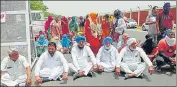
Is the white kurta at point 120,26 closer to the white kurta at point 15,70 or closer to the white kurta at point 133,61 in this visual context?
the white kurta at point 133,61

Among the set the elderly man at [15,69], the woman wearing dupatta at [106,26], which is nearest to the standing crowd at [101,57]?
the elderly man at [15,69]

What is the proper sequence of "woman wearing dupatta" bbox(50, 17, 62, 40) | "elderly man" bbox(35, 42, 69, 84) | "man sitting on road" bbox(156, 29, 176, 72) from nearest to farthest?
"elderly man" bbox(35, 42, 69, 84)
"man sitting on road" bbox(156, 29, 176, 72)
"woman wearing dupatta" bbox(50, 17, 62, 40)

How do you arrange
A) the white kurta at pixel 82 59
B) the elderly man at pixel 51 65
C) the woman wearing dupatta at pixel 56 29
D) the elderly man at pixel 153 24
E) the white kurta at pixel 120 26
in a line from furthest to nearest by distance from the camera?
the woman wearing dupatta at pixel 56 29, the white kurta at pixel 120 26, the elderly man at pixel 153 24, the white kurta at pixel 82 59, the elderly man at pixel 51 65

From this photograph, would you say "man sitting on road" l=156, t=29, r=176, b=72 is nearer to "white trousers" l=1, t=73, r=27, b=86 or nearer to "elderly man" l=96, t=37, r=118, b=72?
"elderly man" l=96, t=37, r=118, b=72

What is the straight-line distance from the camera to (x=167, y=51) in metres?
7.45

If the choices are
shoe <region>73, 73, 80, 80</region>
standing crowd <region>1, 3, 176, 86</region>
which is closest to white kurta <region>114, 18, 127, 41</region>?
standing crowd <region>1, 3, 176, 86</region>

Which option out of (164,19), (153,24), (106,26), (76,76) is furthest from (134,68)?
(106,26)

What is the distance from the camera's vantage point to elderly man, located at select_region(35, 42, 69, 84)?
22.0 ft

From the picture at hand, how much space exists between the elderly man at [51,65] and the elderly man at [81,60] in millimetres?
366

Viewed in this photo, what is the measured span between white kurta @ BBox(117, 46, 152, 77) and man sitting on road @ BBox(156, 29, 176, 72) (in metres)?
0.45

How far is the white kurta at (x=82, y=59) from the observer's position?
715 cm

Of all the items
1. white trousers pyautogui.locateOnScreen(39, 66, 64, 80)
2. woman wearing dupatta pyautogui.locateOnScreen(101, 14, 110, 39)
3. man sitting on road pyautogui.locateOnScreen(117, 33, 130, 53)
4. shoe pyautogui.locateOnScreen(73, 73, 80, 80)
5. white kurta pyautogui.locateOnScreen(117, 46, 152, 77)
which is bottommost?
shoe pyautogui.locateOnScreen(73, 73, 80, 80)

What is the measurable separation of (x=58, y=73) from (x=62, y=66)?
22cm

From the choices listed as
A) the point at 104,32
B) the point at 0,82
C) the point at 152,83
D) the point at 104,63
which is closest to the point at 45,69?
the point at 0,82
